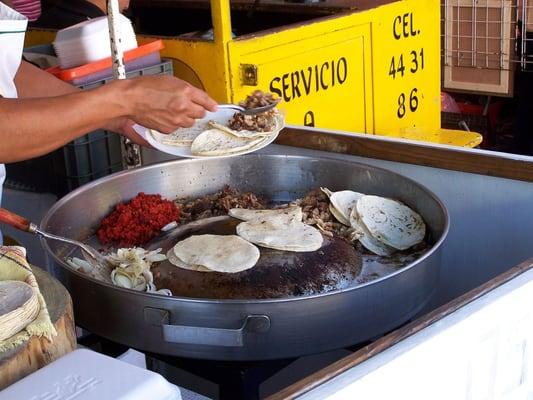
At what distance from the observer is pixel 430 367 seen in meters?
1.37

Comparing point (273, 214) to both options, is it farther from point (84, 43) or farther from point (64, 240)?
point (84, 43)

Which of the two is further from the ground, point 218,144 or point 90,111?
point 90,111

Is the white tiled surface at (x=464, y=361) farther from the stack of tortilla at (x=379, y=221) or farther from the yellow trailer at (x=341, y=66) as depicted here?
the yellow trailer at (x=341, y=66)

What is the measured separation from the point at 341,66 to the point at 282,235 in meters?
1.92

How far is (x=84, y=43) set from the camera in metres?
2.77

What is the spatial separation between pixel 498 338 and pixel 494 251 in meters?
0.67

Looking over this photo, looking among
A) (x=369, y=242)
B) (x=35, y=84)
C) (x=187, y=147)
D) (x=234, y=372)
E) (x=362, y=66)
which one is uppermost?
(x=35, y=84)

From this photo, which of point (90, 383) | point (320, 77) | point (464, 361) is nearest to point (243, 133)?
point (464, 361)

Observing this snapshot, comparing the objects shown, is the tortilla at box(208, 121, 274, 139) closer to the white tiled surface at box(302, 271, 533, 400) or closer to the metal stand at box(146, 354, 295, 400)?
the metal stand at box(146, 354, 295, 400)

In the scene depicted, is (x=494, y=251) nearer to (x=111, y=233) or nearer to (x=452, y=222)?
(x=452, y=222)

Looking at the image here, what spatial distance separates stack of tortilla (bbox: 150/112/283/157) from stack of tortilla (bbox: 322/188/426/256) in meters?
0.24

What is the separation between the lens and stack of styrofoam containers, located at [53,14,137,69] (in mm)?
2764

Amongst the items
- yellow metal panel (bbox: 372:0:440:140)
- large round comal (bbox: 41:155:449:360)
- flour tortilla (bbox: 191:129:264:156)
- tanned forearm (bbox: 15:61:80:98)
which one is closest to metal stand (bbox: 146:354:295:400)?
large round comal (bbox: 41:155:449:360)

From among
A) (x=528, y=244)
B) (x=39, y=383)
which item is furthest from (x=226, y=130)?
(x=39, y=383)
